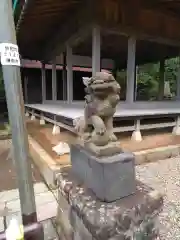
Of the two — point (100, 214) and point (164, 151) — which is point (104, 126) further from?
point (164, 151)

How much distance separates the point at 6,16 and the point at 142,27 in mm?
4552

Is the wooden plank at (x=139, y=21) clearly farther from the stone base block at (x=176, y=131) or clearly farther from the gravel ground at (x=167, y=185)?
the gravel ground at (x=167, y=185)

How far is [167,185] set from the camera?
266 centimetres

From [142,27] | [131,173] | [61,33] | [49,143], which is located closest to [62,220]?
[131,173]

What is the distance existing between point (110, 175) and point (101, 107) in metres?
0.45

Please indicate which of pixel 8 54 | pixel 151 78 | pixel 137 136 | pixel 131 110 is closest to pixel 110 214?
pixel 8 54

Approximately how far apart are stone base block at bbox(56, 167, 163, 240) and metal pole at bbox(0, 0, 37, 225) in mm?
360

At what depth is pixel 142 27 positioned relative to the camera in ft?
16.2

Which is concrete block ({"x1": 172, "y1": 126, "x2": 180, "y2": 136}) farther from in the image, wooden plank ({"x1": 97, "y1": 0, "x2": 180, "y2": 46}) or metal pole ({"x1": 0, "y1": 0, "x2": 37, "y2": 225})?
metal pole ({"x1": 0, "y1": 0, "x2": 37, "y2": 225})

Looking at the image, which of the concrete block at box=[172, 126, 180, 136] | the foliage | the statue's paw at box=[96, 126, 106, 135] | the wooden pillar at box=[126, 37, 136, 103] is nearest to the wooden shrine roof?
the wooden pillar at box=[126, 37, 136, 103]

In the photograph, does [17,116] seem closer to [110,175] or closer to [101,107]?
[101,107]

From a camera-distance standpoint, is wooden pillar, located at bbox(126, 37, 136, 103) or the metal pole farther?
wooden pillar, located at bbox(126, 37, 136, 103)

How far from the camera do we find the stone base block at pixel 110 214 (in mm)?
1247

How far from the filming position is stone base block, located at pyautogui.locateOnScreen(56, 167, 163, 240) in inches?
49.1
